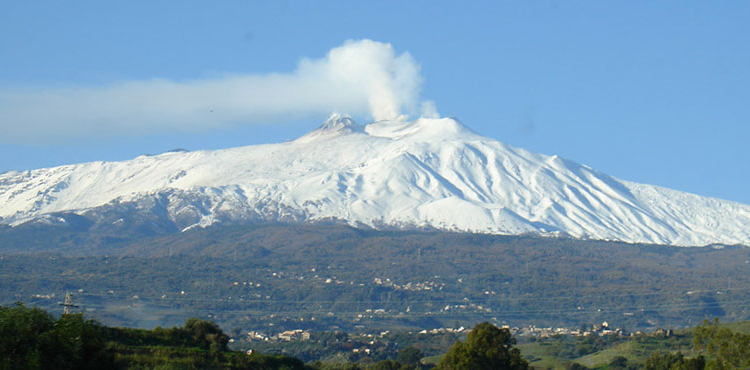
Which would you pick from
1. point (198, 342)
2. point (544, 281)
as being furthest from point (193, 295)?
point (198, 342)

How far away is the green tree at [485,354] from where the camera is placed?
149 ft

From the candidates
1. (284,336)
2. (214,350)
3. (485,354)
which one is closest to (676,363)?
(485,354)

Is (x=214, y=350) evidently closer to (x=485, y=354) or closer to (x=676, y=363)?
(x=485, y=354)

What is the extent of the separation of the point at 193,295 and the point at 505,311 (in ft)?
140

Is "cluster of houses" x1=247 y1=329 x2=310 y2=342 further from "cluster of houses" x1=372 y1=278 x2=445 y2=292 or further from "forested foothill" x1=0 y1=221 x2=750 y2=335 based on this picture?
"cluster of houses" x1=372 y1=278 x2=445 y2=292

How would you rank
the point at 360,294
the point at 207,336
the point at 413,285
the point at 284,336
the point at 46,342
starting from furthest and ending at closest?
the point at 413,285, the point at 360,294, the point at 284,336, the point at 207,336, the point at 46,342

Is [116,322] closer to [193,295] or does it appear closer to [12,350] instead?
[193,295]

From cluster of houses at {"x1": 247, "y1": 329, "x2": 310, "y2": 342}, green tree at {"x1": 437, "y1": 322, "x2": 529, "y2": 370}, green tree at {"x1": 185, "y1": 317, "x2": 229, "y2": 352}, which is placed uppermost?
cluster of houses at {"x1": 247, "y1": 329, "x2": 310, "y2": 342}

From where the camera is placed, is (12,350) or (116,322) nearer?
(12,350)

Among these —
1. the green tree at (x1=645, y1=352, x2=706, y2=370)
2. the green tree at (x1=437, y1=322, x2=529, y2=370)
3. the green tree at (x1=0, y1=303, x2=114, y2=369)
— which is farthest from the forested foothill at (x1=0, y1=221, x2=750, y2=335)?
the green tree at (x1=0, y1=303, x2=114, y2=369)

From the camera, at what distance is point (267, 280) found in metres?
186

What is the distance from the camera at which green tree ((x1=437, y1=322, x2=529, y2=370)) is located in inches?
1789

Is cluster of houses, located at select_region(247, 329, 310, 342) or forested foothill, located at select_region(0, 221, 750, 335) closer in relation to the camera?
cluster of houses, located at select_region(247, 329, 310, 342)

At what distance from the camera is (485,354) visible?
45562mm
